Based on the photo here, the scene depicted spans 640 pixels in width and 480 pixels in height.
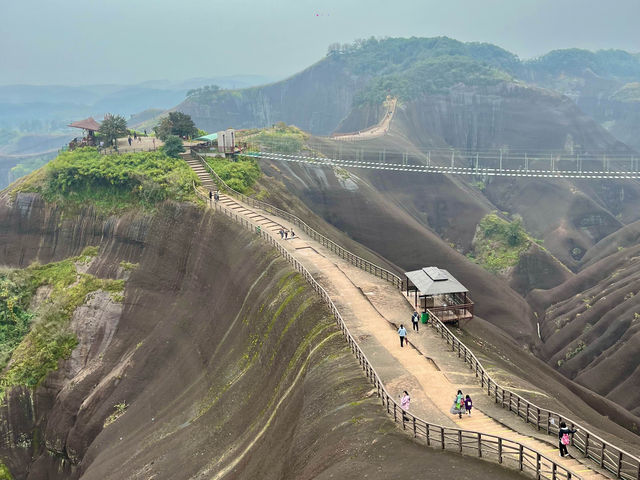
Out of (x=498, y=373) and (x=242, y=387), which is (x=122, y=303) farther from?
(x=498, y=373)

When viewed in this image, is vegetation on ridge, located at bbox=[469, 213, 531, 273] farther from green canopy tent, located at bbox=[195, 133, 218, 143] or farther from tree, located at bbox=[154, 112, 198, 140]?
tree, located at bbox=[154, 112, 198, 140]

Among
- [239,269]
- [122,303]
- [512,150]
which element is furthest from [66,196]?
[512,150]

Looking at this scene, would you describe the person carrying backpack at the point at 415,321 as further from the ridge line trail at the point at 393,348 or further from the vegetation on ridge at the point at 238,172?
the vegetation on ridge at the point at 238,172

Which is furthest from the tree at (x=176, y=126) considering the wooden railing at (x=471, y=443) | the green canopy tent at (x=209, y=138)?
A: the wooden railing at (x=471, y=443)

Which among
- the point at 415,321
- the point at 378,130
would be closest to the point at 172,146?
the point at 415,321

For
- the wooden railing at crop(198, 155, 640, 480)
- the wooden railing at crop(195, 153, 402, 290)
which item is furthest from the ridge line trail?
the wooden railing at crop(195, 153, 402, 290)

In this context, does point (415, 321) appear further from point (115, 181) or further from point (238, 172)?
point (115, 181)
